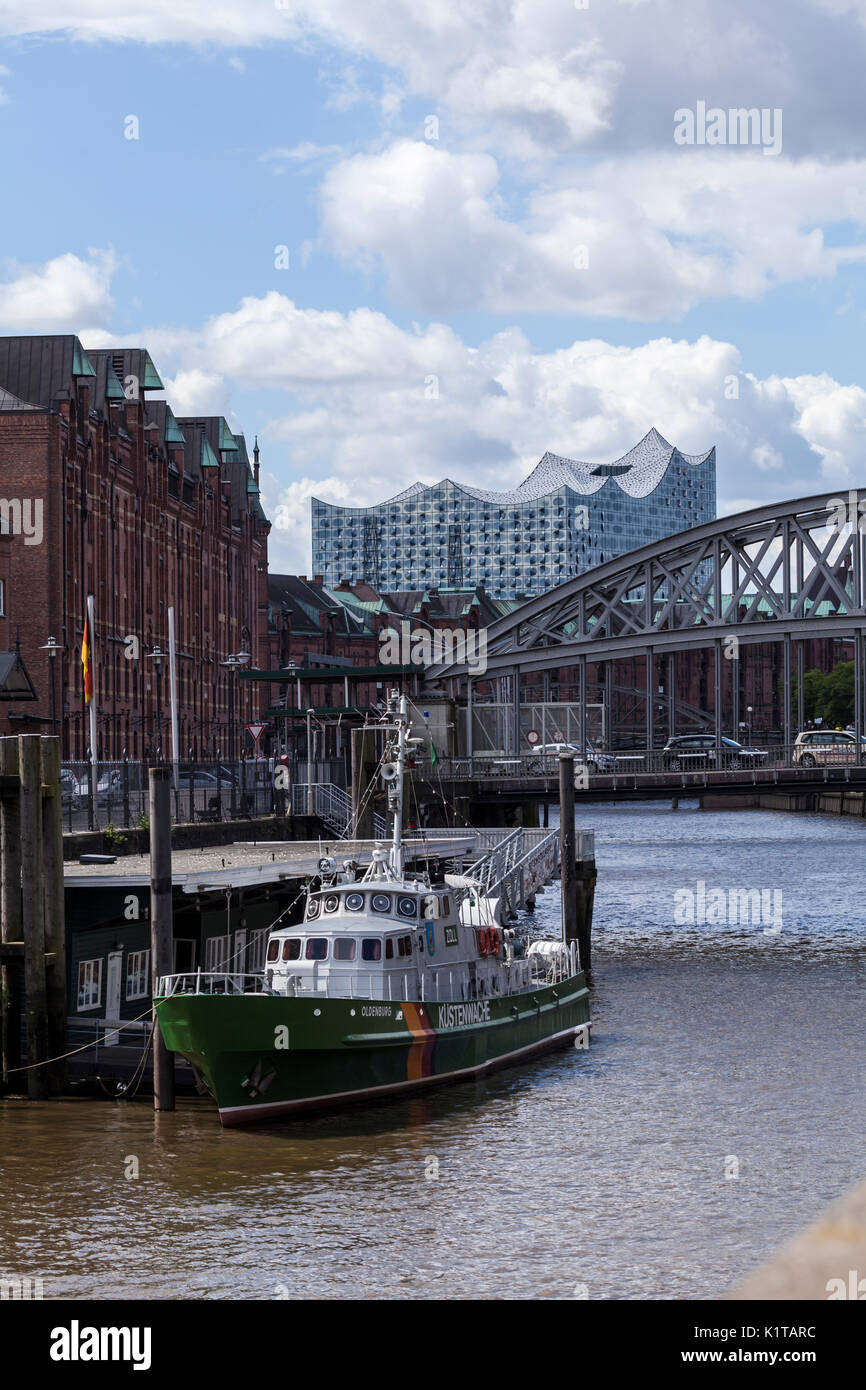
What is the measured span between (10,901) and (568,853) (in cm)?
1796

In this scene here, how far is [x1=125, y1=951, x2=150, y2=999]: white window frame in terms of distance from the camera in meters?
33.3

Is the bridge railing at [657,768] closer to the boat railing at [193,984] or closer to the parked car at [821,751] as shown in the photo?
the parked car at [821,751]

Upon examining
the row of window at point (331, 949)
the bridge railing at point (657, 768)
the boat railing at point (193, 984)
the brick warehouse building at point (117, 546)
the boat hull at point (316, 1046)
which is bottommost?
the boat hull at point (316, 1046)

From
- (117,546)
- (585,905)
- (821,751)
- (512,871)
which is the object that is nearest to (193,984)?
(512,871)

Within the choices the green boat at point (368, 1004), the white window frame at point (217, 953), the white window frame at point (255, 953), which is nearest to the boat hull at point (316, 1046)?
the green boat at point (368, 1004)

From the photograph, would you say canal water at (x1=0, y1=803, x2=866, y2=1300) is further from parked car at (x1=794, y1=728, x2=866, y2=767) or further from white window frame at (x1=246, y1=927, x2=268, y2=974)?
parked car at (x1=794, y1=728, x2=866, y2=767)

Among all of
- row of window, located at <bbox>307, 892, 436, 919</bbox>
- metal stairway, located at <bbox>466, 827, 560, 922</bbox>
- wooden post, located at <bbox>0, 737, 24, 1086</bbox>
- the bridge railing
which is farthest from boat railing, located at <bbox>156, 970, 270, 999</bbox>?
the bridge railing

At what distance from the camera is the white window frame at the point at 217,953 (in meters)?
34.9

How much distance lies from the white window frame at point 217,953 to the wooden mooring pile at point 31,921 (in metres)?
5.59

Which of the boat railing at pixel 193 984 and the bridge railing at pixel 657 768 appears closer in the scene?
the boat railing at pixel 193 984

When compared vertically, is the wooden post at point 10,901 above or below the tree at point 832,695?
below

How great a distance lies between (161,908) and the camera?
2823 centimetres
